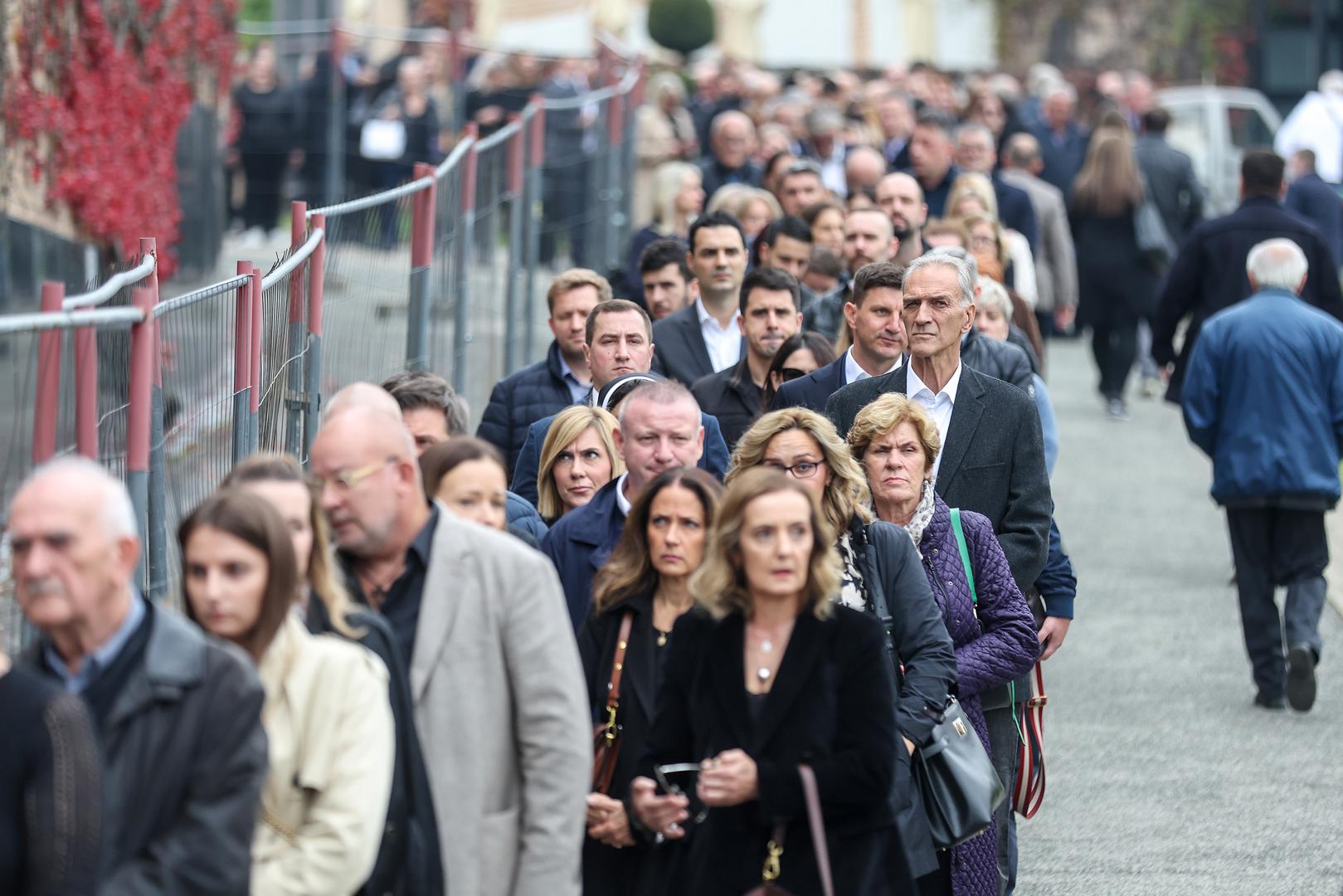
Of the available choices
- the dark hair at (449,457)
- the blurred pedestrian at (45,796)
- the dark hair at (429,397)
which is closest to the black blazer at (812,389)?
the dark hair at (429,397)

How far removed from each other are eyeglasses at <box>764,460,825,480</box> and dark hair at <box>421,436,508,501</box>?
101 cm

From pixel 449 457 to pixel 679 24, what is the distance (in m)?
38.4

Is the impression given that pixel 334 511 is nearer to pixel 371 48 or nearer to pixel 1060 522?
pixel 1060 522

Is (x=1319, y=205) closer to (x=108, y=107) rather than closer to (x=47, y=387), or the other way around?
(x=108, y=107)

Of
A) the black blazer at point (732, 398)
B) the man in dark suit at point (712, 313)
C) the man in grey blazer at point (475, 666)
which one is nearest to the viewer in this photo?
the man in grey blazer at point (475, 666)

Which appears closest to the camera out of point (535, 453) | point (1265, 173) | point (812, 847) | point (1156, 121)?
point (812, 847)

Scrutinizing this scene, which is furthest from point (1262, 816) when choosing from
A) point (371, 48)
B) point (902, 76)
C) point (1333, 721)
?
point (371, 48)

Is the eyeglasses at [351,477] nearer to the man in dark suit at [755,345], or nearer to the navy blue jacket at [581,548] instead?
the navy blue jacket at [581,548]

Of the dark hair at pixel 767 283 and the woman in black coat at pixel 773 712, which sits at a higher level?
the dark hair at pixel 767 283

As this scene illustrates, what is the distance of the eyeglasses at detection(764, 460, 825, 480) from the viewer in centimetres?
638

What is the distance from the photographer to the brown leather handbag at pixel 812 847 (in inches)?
209

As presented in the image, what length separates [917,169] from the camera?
51.1 feet

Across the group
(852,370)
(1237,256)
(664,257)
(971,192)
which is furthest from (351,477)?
(1237,256)

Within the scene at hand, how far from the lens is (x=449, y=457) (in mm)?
5582
